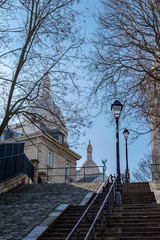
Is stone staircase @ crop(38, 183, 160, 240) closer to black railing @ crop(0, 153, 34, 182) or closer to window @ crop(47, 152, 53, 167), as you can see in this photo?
black railing @ crop(0, 153, 34, 182)

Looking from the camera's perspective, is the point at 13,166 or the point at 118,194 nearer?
the point at 118,194

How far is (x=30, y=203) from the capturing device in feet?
49.4

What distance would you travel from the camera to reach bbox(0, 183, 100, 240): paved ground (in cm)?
1052

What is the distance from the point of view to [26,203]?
49.7 ft

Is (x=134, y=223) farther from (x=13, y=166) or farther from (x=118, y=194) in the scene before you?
(x=13, y=166)

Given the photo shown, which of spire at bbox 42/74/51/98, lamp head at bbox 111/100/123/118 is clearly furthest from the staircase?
spire at bbox 42/74/51/98

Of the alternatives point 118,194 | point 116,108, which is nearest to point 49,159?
point 118,194

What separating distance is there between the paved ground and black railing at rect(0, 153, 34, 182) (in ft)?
3.67

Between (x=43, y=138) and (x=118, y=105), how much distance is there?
989 inches

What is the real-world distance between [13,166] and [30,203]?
6.29m

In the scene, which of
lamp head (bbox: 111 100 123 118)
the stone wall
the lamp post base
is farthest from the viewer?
the stone wall

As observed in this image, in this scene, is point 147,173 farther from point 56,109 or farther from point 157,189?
point 56,109

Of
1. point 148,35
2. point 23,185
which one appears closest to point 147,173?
point 23,185

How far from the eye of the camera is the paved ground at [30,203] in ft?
34.5
